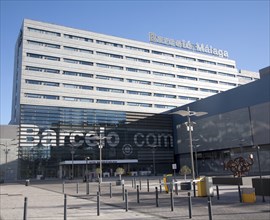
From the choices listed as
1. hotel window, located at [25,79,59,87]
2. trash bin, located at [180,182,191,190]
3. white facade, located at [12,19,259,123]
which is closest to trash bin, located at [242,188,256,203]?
trash bin, located at [180,182,191,190]

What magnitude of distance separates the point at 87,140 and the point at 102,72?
18986 mm

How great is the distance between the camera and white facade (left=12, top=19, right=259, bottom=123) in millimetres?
73250

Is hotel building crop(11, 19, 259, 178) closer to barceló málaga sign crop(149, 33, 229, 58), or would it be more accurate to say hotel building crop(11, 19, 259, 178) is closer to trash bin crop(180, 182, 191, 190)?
barceló málaga sign crop(149, 33, 229, 58)

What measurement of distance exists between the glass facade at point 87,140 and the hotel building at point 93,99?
213mm

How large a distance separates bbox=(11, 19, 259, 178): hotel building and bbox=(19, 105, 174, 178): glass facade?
0.21m

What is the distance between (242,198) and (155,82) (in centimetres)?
7376

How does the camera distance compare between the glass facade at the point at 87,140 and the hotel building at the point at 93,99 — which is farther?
the hotel building at the point at 93,99

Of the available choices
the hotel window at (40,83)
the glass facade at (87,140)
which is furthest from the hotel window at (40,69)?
the glass facade at (87,140)

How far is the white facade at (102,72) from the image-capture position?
2884 inches

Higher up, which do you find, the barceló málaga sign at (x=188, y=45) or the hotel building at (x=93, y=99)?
the barceló málaga sign at (x=188, y=45)

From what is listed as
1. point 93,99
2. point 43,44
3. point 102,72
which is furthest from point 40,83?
point 102,72

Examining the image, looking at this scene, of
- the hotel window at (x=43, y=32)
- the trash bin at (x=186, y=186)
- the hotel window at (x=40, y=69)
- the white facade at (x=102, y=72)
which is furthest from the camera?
the hotel window at (x=43, y=32)

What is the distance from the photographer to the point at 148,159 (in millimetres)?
81812

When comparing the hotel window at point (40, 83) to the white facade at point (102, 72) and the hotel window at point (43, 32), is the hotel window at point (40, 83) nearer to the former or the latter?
the white facade at point (102, 72)
